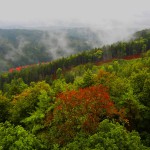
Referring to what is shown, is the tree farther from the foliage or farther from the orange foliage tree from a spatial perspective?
the foliage

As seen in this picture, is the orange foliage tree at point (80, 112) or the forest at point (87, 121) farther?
the orange foliage tree at point (80, 112)

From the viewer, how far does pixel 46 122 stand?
4106cm

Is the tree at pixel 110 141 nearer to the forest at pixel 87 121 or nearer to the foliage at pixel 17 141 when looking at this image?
the forest at pixel 87 121

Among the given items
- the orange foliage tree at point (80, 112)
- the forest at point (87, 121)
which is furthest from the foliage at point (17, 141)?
the orange foliage tree at point (80, 112)

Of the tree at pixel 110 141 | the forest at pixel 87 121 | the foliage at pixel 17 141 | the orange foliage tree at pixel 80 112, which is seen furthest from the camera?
the orange foliage tree at pixel 80 112

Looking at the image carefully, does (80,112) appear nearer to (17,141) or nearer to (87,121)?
(87,121)

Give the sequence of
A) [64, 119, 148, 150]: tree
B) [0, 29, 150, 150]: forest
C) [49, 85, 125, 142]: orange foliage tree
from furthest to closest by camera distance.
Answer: [49, 85, 125, 142]: orange foliage tree → [0, 29, 150, 150]: forest → [64, 119, 148, 150]: tree

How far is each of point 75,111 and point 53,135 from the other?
197 inches

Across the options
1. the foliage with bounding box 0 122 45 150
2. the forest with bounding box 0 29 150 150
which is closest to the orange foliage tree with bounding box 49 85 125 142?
the forest with bounding box 0 29 150 150

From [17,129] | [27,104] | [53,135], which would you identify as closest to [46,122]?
[53,135]

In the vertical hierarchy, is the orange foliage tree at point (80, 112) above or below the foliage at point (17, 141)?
above

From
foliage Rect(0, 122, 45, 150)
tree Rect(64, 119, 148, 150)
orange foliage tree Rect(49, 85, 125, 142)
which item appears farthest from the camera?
orange foliage tree Rect(49, 85, 125, 142)

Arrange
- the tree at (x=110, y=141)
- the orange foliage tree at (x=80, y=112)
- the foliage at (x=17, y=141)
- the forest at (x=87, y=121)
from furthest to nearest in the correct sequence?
the orange foliage tree at (x=80, y=112)
the foliage at (x=17, y=141)
the forest at (x=87, y=121)
the tree at (x=110, y=141)

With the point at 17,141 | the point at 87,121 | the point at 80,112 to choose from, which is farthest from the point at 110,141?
the point at 17,141
